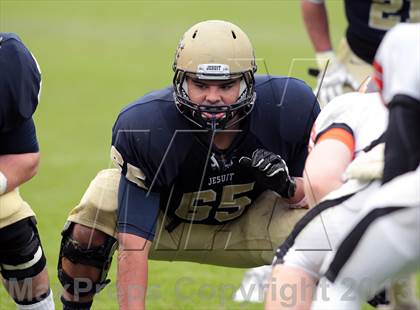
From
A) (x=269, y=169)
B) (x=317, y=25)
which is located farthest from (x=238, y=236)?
(x=317, y=25)

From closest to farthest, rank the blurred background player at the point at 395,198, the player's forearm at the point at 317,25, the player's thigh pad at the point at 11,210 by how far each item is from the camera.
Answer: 1. the blurred background player at the point at 395,198
2. the player's thigh pad at the point at 11,210
3. the player's forearm at the point at 317,25

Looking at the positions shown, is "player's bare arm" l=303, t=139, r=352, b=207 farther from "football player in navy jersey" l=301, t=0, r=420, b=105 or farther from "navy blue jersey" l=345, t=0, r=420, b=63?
"navy blue jersey" l=345, t=0, r=420, b=63

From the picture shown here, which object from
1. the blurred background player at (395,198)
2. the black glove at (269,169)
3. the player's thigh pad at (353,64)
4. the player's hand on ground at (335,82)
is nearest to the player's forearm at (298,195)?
the black glove at (269,169)

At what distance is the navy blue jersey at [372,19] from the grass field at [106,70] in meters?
0.64

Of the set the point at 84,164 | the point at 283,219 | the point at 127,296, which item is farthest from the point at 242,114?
the point at 84,164

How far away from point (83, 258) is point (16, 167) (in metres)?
0.44

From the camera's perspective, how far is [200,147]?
12.6ft

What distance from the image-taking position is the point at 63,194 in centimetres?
684

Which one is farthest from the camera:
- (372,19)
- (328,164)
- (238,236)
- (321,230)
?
(372,19)

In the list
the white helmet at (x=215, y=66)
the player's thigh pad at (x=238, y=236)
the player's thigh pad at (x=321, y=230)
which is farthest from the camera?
the player's thigh pad at (x=238, y=236)

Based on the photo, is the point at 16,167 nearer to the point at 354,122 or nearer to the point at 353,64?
the point at 354,122

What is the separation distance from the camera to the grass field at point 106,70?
16.9 feet

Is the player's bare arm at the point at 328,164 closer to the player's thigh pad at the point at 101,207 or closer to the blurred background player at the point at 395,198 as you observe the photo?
the blurred background player at the point at 395,198

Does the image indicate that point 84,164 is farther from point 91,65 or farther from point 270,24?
point 270,24
